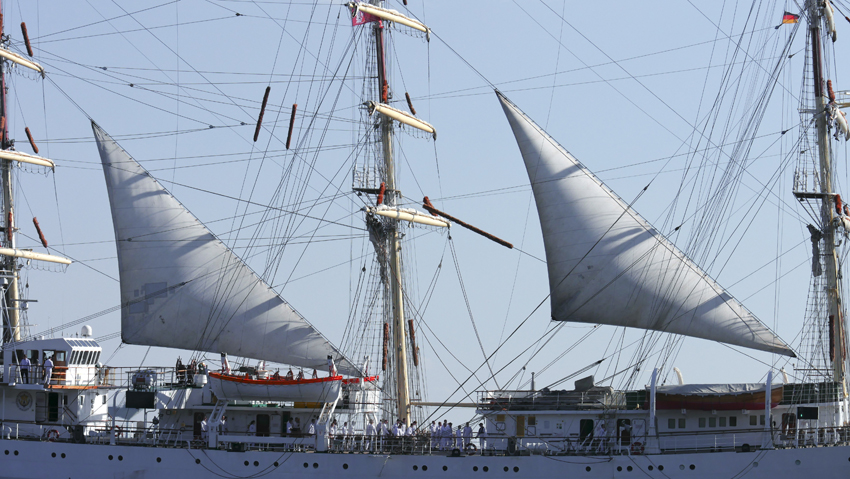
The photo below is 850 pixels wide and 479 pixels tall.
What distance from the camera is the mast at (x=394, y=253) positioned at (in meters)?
45.8

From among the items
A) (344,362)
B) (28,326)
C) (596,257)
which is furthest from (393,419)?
(28,326)

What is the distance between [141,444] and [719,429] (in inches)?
805

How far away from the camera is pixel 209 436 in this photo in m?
42.8

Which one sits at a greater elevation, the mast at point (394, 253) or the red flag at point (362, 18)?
the red flag at point (362, 18)

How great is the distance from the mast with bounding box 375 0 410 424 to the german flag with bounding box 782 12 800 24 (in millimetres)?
15450

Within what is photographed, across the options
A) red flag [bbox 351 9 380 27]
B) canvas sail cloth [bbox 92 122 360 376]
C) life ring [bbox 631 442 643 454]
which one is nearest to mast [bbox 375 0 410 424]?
red flag [bbox 351 9 380 27]

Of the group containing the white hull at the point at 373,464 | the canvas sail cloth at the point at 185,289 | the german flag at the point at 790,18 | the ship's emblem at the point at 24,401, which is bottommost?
the white hull at the point at 373,464

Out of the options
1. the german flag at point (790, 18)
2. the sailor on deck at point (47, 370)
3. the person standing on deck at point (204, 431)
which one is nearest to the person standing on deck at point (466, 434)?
the person standing on deck at point (204, 431)

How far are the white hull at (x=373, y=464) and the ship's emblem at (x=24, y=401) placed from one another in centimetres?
207

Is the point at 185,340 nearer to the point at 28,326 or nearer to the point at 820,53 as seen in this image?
the point at 28,326

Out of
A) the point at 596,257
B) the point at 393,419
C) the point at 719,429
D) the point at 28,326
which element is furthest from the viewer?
the point at 28,326

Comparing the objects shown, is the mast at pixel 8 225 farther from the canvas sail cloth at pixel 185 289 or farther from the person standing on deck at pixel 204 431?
the person standing on deck at pixel 204 431

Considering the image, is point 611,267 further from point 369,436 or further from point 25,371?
point 25,371

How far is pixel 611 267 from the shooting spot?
42.1m
